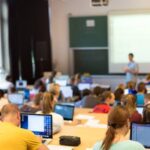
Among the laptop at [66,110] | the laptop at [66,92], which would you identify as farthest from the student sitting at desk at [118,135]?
the laptop at [66,92]

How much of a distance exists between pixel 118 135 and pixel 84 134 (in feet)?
5.59

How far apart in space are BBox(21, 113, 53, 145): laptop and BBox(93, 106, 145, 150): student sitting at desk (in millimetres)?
1216

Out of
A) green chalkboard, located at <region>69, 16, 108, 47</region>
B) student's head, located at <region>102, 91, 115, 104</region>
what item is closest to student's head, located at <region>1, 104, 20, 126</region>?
student's head, located at <region>102, 91, 115, 104</region>

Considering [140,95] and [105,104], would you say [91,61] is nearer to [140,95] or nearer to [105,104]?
[140,95]

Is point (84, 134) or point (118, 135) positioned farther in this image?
point (84, 134)

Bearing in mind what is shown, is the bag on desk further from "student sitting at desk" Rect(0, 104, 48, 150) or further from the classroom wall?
the classroom wall

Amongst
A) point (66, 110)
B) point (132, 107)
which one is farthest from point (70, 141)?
point (66, 110)

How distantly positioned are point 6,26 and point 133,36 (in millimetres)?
4137

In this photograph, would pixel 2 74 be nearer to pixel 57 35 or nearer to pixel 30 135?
pixel 57 35

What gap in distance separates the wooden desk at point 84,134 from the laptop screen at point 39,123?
18cm

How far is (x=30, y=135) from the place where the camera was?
3439mm

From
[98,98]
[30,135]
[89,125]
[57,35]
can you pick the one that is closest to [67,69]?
[57,35]

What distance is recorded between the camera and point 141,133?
408 centimetres

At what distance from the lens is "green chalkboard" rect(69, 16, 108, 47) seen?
39.4 feet
